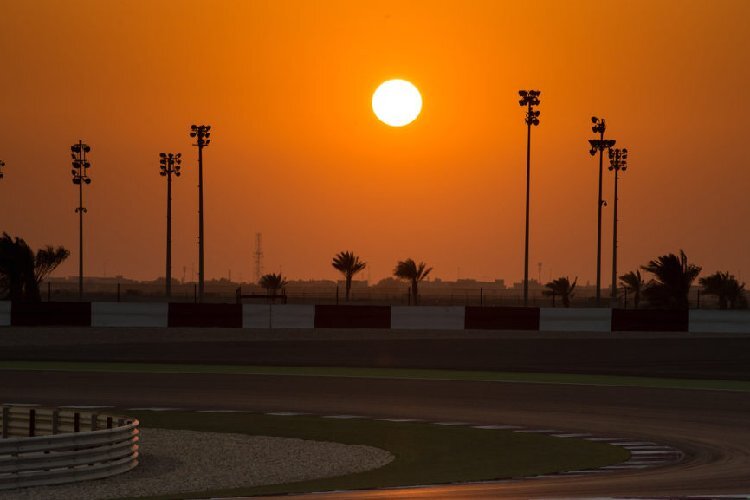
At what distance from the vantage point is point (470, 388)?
89.5 ft

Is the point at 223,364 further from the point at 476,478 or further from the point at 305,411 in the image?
the point at 476,478

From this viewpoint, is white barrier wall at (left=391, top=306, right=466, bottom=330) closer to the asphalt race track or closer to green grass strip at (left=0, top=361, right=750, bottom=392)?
the asphalt race track

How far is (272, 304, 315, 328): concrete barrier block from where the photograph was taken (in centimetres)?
3942

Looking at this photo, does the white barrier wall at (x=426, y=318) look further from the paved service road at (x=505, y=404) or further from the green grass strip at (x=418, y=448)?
the green grass strip at (x=418, y=448)

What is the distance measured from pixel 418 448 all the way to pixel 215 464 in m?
2.98

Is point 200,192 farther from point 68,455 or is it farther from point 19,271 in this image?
point 68,455

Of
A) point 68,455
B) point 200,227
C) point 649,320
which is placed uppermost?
point 200,227

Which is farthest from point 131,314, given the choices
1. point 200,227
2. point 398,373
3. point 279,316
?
point 200,227

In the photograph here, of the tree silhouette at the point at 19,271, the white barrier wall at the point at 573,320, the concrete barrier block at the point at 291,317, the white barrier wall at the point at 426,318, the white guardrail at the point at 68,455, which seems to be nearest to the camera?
the white guardrail at the point at 68,455

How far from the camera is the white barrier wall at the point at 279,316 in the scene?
128ft

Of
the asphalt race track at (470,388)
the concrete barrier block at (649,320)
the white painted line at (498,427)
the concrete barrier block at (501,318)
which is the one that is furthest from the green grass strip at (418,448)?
the concrete barrier block at (649,320)

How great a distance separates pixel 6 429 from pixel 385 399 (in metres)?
8.94

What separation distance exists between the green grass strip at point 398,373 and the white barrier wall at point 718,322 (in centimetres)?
979

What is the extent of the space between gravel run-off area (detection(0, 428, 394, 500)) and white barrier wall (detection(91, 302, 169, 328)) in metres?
18.8
